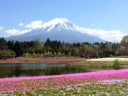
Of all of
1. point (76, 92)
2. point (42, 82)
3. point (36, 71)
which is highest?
point (76, 92)

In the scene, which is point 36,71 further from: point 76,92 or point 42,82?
point 76,92

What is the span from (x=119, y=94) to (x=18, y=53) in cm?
9138

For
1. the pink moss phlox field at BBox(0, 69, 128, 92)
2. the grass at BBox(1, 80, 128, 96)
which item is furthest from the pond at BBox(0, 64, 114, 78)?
the grass at BBox(1, 80, 128, 96)

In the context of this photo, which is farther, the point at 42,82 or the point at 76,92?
the point at 42,82

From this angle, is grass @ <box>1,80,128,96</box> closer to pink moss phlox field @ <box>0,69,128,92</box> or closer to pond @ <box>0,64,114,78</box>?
pink moss phlox field @ <box>0,69,128,92</box>

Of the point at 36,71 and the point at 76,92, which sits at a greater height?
the point at 76,92

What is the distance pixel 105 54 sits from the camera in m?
105

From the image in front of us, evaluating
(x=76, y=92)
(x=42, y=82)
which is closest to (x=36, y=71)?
(x=42, y=82)

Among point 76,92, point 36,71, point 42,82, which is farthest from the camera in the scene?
point 36,71

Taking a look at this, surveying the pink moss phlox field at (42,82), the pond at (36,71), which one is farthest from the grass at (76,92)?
the pond at (36,71)

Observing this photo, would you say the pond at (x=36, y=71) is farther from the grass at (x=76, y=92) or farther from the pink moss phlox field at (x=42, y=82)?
the grass at (x=76, y=92)

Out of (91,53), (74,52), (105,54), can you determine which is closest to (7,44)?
(74,52)

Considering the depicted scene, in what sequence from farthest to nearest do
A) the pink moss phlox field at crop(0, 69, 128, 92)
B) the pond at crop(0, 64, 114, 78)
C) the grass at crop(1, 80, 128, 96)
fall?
the pond at crop(0, 64, 114, 78)
the pink moss phlox field at crop(0, 69, 128, 92)
the grass at crop(1, 80, 128, 96)

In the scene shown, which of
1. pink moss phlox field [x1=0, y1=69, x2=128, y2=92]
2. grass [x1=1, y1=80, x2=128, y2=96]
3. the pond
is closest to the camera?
grass [x1=1, y1=80, x2=128, y2=96]
